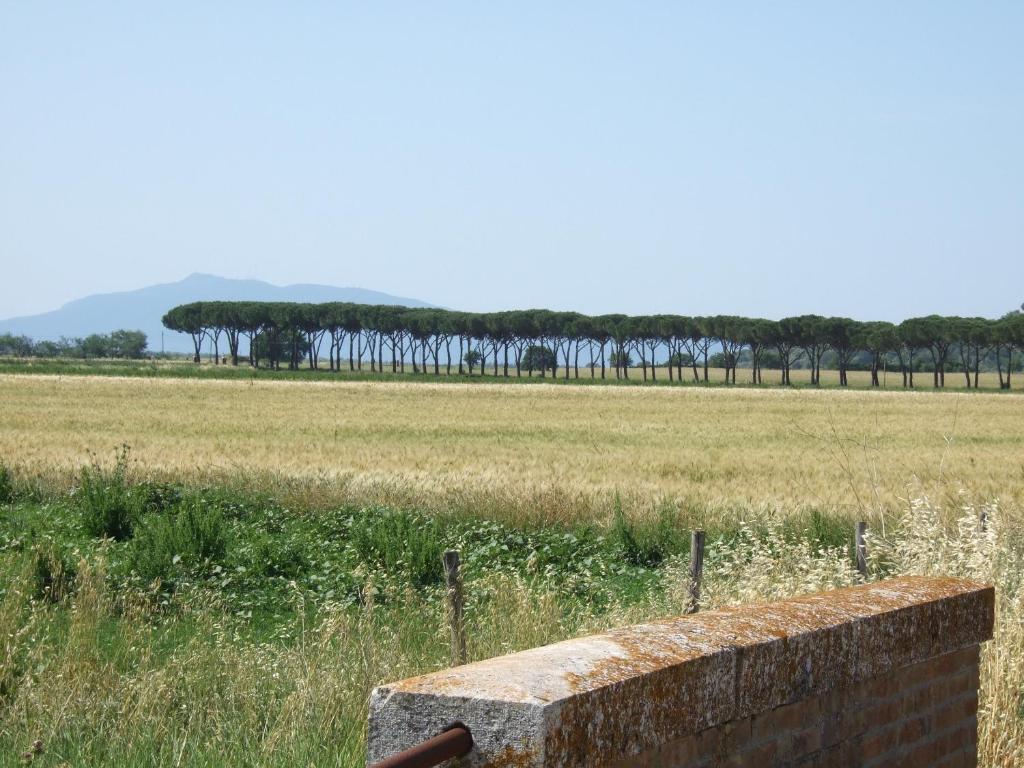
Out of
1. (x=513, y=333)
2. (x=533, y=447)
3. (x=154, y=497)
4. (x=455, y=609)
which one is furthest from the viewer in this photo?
(x=513, y=333)

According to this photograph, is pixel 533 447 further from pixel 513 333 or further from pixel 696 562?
pixel 513 333

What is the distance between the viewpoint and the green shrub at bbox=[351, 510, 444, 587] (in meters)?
13.7

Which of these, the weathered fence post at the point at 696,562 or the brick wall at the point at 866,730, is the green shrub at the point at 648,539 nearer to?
the weathered fence post at the point at 696,562

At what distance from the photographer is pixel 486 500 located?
723 inches

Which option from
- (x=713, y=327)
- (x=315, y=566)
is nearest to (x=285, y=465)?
(x=315, y=566)

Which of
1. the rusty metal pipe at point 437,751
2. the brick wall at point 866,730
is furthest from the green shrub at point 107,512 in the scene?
the rusty metal pipe at point 437,751

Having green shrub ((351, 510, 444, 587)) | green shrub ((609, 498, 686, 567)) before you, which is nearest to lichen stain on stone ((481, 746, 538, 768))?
green shrub ((351, 510, 444, 587))

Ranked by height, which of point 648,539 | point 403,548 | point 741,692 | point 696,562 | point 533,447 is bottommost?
point 533,447

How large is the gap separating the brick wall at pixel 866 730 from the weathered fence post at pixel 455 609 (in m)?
3.58

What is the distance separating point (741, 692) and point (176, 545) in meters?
11.9

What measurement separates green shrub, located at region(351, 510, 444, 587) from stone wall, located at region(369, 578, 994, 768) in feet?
29.4

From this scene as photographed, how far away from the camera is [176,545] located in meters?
14.1

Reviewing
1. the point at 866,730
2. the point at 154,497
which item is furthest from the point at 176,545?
the point at 866,730

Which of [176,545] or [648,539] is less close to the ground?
[176,545]
